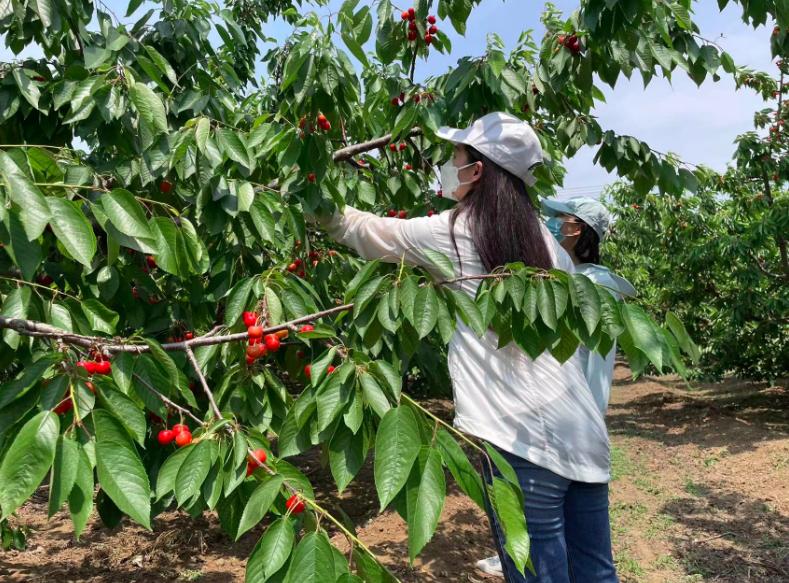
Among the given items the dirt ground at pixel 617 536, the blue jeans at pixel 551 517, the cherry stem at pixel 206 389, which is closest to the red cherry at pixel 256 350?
the cherry stem at pixel 206 389

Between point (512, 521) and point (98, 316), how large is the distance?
3.50 ft

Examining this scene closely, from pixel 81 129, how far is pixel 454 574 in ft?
10.4

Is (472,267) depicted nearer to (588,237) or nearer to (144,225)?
(144,225)

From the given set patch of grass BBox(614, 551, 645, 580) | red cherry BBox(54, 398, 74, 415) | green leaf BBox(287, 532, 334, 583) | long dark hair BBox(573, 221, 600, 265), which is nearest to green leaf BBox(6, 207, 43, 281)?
red cherry BBox(54, 398, 74, 415)

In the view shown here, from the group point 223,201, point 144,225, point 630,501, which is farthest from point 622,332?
point 630,501

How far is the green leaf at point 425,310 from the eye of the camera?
4.09 ft

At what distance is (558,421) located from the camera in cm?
168

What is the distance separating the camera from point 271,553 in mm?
992

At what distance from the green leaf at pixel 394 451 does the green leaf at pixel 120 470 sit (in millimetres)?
329

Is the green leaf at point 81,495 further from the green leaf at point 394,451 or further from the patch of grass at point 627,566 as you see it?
the patch of grass at point 627,566

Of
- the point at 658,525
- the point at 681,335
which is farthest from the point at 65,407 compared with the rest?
the point at 658,525

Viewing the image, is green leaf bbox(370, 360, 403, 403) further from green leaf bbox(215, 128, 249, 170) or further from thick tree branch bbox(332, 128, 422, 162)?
thick tree branch bbox(332, 128, 422, 162)

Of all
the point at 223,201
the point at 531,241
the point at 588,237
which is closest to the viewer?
the point at 531,241

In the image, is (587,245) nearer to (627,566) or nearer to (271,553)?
(271,553)
